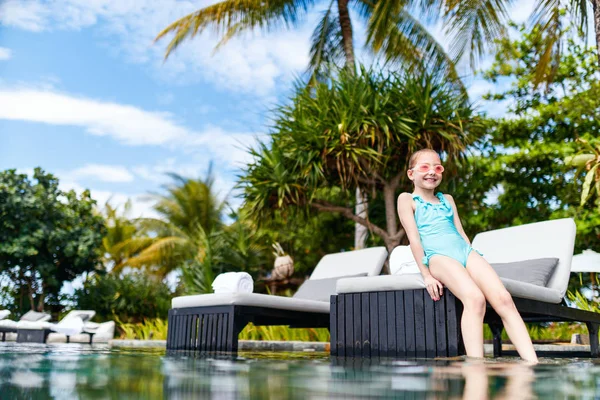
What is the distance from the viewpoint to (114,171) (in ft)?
128

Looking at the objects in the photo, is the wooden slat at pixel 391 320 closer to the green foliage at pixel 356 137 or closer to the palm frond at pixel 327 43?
the green foliage at pixel 356 137

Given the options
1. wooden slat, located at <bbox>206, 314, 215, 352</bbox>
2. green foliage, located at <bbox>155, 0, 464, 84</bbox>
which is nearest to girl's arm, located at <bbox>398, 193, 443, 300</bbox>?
wooden slat, located at <bbox>206, 314, 215, 352</bbox>

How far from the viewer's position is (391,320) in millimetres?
3061

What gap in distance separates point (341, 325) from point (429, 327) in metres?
0.61

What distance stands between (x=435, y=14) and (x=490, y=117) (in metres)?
3.08

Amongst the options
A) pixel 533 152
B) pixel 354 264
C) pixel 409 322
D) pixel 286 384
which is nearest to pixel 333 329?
pixel 409 322

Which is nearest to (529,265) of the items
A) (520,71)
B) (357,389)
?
(357,389)

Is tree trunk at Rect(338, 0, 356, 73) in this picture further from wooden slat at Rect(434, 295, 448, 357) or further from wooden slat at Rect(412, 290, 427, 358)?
wooden slat at Rect(434, 295, 448, 357)

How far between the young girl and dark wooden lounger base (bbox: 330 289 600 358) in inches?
3.8

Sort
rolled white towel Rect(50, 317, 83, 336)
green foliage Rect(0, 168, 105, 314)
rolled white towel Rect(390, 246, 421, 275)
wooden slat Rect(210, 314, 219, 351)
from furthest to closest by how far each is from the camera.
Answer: green foliage Rect(0, 168, 105, 314)
rolled white towel Rect(50, 317, 83, 336)
wooden slat Rect(210, 314, 219, 351)
rolled white towel Rect(390, 246, 421, 275)

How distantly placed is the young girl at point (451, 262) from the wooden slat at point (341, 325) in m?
0.60

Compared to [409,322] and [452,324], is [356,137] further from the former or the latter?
[452,324]

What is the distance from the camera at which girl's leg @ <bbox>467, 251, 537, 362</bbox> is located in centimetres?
255

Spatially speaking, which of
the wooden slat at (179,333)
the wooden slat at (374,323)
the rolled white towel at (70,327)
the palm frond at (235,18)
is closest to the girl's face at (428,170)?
the wooden slat at (374,323)
